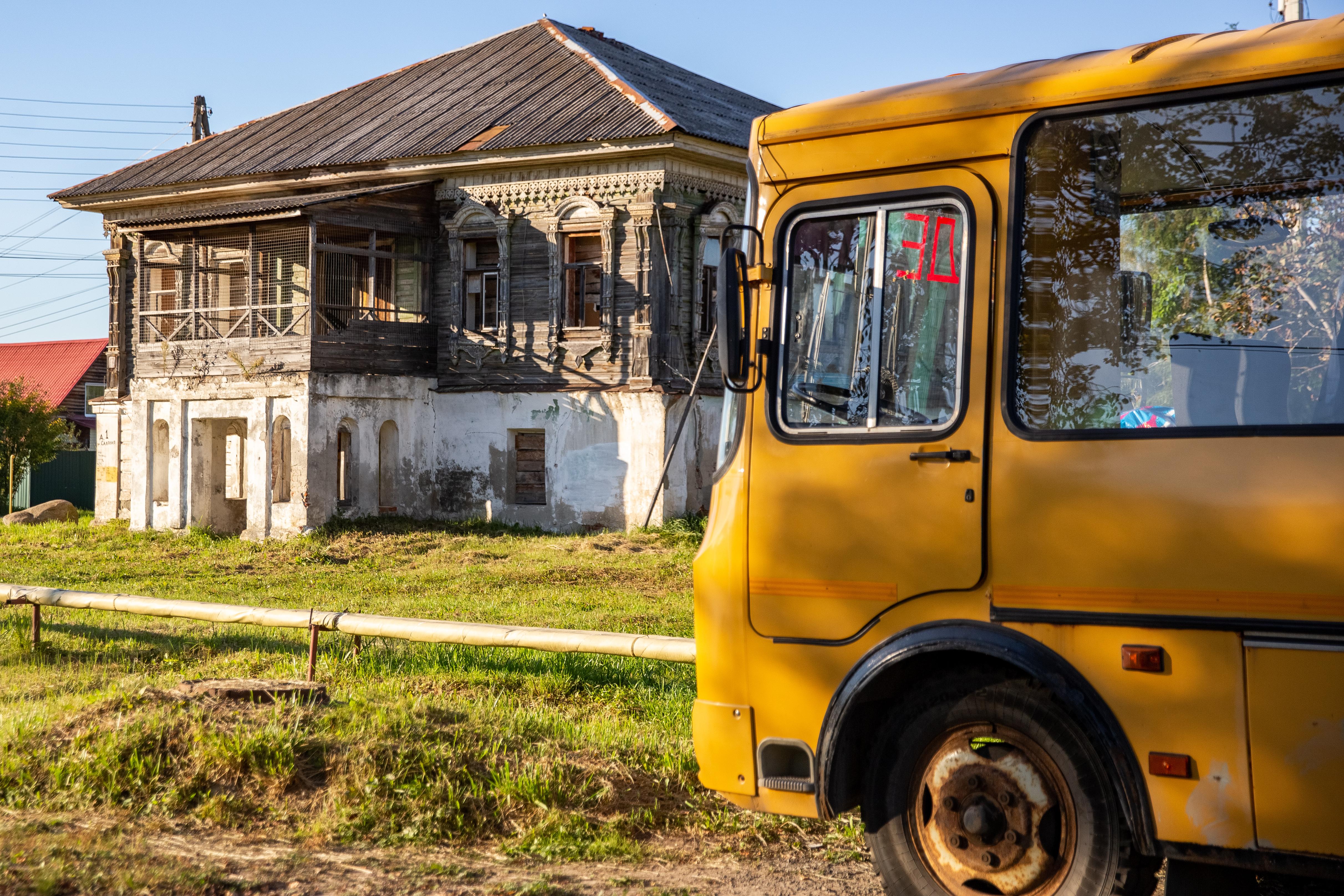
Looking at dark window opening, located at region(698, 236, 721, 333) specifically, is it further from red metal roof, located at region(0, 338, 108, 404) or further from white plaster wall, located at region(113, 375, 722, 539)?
red metal roof, located at region(0, 338, 108, 404)

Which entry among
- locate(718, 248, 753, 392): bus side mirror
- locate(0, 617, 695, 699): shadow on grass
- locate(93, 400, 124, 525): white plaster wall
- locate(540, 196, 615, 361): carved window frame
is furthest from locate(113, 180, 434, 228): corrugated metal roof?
locate(718, 248, 753, 392): bus side mirror

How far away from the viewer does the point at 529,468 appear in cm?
2367

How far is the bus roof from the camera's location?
405 cm

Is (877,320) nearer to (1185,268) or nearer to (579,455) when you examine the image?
(1185,268)

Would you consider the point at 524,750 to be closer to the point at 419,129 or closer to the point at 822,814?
the point at 822,814

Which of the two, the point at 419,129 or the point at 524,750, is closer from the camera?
the point at 524,750

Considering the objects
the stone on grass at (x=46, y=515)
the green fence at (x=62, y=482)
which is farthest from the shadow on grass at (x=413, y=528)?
the green fence at (x=62, y=482)

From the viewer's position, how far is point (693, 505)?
73.9 ft

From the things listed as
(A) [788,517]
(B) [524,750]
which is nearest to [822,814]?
(A) [788,517]

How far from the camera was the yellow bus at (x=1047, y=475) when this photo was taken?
397cm

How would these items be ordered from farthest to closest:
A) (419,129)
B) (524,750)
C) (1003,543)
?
1. (419,129)
2. (524,750)
3. (1003,543)

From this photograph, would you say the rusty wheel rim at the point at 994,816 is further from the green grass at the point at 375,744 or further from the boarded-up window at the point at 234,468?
the boarded-up window at the point at 234,468

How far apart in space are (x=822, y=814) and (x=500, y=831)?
180cm

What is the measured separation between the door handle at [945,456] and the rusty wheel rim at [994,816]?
3.07ft
